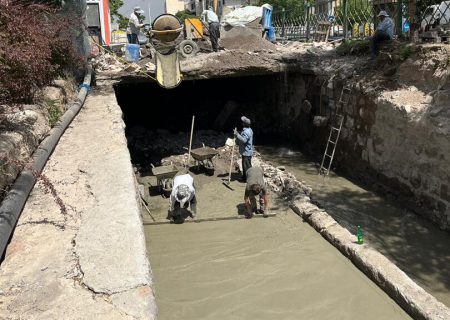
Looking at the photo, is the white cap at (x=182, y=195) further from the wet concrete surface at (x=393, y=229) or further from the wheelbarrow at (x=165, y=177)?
the wet concrete surface at (x=393, y=229)

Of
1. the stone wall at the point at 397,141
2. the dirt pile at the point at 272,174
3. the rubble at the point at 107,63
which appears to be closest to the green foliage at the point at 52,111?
the dirt pile at the point at 272,174

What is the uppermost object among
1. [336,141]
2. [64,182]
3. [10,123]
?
[10,123]

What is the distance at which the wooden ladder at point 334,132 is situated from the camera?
1176cm

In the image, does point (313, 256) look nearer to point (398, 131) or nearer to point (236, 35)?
point (398, 131)

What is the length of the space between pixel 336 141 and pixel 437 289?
5.69 metres

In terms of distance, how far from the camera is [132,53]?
49.2 ft

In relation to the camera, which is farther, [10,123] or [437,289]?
[437,289]

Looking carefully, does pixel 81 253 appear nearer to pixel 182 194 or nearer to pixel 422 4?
pixel 182 194

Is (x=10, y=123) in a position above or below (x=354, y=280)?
above

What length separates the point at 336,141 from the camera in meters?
11.6

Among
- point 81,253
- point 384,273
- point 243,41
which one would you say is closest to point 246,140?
point 384,273

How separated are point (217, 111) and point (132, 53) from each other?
531cm

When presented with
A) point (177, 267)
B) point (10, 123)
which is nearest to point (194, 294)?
point (177, 267)

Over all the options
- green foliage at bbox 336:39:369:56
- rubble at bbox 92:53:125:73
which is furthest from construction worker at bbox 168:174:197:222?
green foliage at bbox 336:39:369:56
